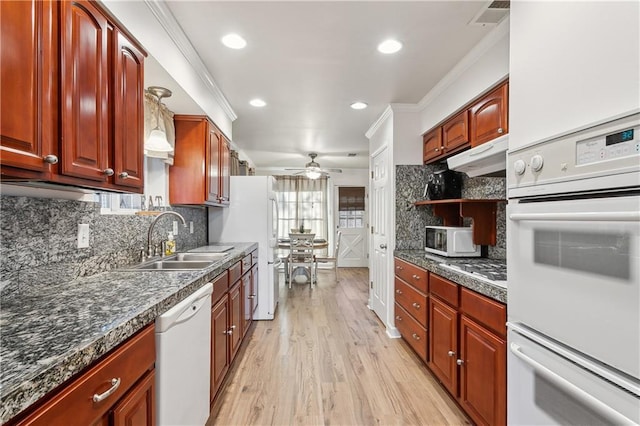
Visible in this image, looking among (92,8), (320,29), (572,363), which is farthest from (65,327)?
(320,29)

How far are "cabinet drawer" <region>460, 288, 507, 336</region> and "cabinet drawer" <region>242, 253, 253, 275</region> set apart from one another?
184cm

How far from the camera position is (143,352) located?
40.9 inches

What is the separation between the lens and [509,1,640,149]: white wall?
0.87 m

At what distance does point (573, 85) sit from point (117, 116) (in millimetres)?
1825

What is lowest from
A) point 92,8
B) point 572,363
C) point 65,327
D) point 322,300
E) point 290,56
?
point 322,300

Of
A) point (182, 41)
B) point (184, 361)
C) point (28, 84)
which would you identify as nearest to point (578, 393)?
point (184, 361)

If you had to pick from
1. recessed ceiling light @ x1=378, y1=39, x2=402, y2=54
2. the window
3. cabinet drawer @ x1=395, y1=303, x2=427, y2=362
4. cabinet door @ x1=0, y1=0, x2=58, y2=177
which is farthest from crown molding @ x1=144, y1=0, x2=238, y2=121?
the window

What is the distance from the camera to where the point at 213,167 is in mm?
2953

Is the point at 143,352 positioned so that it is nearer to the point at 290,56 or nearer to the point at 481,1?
the point at 290,56

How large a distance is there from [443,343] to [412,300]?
1.88 ft

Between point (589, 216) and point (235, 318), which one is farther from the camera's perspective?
point (235, 318)

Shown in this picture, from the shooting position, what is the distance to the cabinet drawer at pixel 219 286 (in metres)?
1.90

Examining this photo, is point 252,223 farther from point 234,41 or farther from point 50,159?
point 50,159

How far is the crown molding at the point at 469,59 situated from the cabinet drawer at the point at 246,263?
238 centimetres
